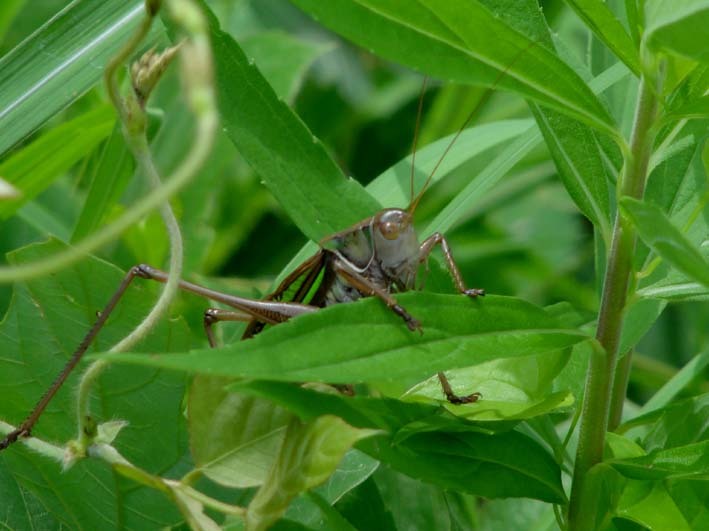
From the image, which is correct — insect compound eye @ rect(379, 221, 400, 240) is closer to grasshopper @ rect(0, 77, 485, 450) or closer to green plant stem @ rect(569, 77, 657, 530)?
grasshopper @ rect(0, 77, 485, 450)

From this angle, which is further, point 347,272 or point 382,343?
point 347,272

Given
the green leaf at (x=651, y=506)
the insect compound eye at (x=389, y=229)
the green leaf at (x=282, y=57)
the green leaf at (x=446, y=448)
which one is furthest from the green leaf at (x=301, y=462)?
the green leaf at (x=282, y=57)

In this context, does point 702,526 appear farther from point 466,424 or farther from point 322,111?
point 322,111

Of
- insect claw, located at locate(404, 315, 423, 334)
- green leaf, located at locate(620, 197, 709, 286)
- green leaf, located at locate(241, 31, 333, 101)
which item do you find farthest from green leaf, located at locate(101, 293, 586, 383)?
green leaf, located at locate(241, 31, 333, 101)

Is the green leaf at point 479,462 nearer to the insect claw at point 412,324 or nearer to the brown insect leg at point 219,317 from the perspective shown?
the insect claw at point 412,324

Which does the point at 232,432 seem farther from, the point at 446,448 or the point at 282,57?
the point at 282,57

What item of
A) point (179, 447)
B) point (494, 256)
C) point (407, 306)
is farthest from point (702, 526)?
point (494, 256)

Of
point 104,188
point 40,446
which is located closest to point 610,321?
point 40,446
